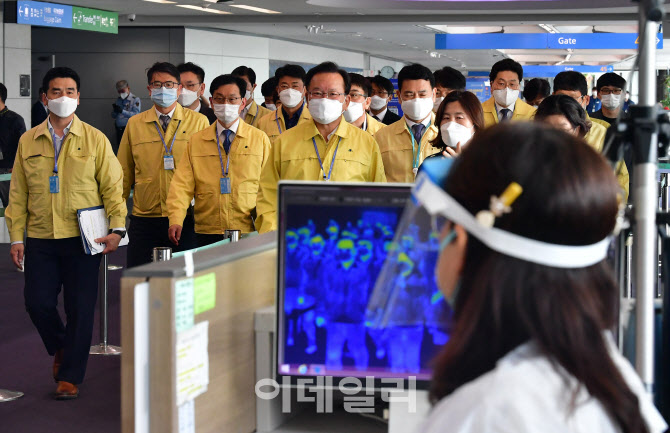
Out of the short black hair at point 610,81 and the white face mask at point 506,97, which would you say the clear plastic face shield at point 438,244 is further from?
the short black hair at point 610,81

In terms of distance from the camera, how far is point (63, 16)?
577 inches

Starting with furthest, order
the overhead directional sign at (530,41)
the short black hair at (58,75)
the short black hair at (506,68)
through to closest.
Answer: the overhead directional sign at (530,41) < the short black hair at (506,68) < the short black hair at (58,75)

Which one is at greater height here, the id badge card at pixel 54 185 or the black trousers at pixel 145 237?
the id badge card at pixel 54 185

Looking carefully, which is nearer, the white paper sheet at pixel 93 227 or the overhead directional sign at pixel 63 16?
the white paper sheet at pixel 93 227

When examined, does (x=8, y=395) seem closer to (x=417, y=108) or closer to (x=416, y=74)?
(x=417, y=108)

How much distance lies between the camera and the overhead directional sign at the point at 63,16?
45.2 feet

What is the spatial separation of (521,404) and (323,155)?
3.45 meters

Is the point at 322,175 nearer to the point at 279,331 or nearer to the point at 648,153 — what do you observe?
the point at 279,331

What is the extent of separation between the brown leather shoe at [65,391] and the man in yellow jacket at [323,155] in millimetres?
1727

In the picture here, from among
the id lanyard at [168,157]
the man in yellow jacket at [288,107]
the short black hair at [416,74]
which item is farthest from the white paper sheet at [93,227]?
the man in yellow jacket at [288,107]

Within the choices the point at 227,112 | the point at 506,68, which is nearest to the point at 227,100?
the point at 227,112

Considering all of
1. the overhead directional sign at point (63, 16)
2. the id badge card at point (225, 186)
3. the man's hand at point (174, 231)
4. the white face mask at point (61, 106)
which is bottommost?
the man's hand at point (174, 231)

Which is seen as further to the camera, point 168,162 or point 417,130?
point 168,162

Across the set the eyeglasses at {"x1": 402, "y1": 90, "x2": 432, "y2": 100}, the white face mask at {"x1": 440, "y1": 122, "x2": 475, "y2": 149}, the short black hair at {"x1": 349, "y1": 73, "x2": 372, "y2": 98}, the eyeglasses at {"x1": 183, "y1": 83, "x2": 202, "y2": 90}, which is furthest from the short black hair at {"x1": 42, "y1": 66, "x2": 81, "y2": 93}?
the short black hair at {"x1": 349, "y1": 73, "x2": 372, "y2": 98}
